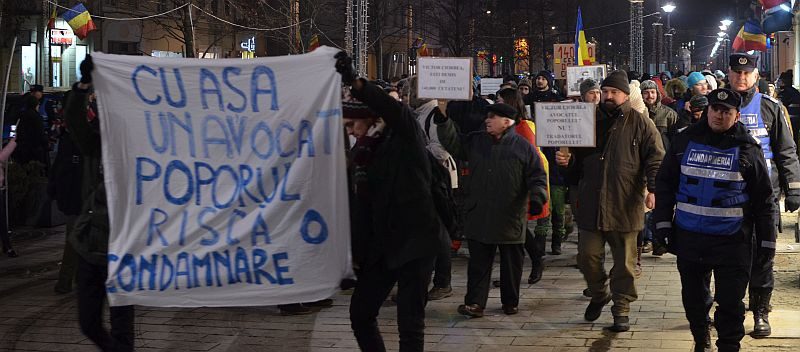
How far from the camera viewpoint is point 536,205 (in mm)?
8438

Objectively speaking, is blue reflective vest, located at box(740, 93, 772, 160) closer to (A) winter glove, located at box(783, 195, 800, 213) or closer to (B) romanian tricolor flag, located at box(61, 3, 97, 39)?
(A) winter glove, located at box(783, 195, 800, 213)

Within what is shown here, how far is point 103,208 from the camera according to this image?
6000mm

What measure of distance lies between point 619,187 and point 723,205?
1636mm

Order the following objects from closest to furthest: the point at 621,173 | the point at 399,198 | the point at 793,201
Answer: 1. the point at 399,198
2. the point at 793,201
3. the point at 621,173

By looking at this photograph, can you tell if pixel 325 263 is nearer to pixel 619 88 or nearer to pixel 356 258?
pixel 356 258

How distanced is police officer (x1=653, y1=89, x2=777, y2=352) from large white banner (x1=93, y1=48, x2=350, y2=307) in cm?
231

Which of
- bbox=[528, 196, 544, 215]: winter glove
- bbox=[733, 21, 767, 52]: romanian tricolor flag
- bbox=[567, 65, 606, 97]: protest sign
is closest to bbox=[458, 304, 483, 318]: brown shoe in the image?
bbox=[528, 196, 544, 215]: winter glove

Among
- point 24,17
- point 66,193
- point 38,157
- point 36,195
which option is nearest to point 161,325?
point 66,193

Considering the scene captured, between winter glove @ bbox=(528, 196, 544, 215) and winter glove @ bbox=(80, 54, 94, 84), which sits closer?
winter glove @ bbox=(80, 54, 94, 84)

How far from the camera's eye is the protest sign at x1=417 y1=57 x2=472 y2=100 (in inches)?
416

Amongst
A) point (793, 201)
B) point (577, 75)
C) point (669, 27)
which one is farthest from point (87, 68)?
point (669, 27)

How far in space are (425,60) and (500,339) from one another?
355 cm

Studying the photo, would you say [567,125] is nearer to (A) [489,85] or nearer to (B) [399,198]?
(B) [399,198]

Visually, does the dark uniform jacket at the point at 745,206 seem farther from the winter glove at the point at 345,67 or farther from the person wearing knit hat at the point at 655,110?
the person wearing knit hat at the point at 655,110
